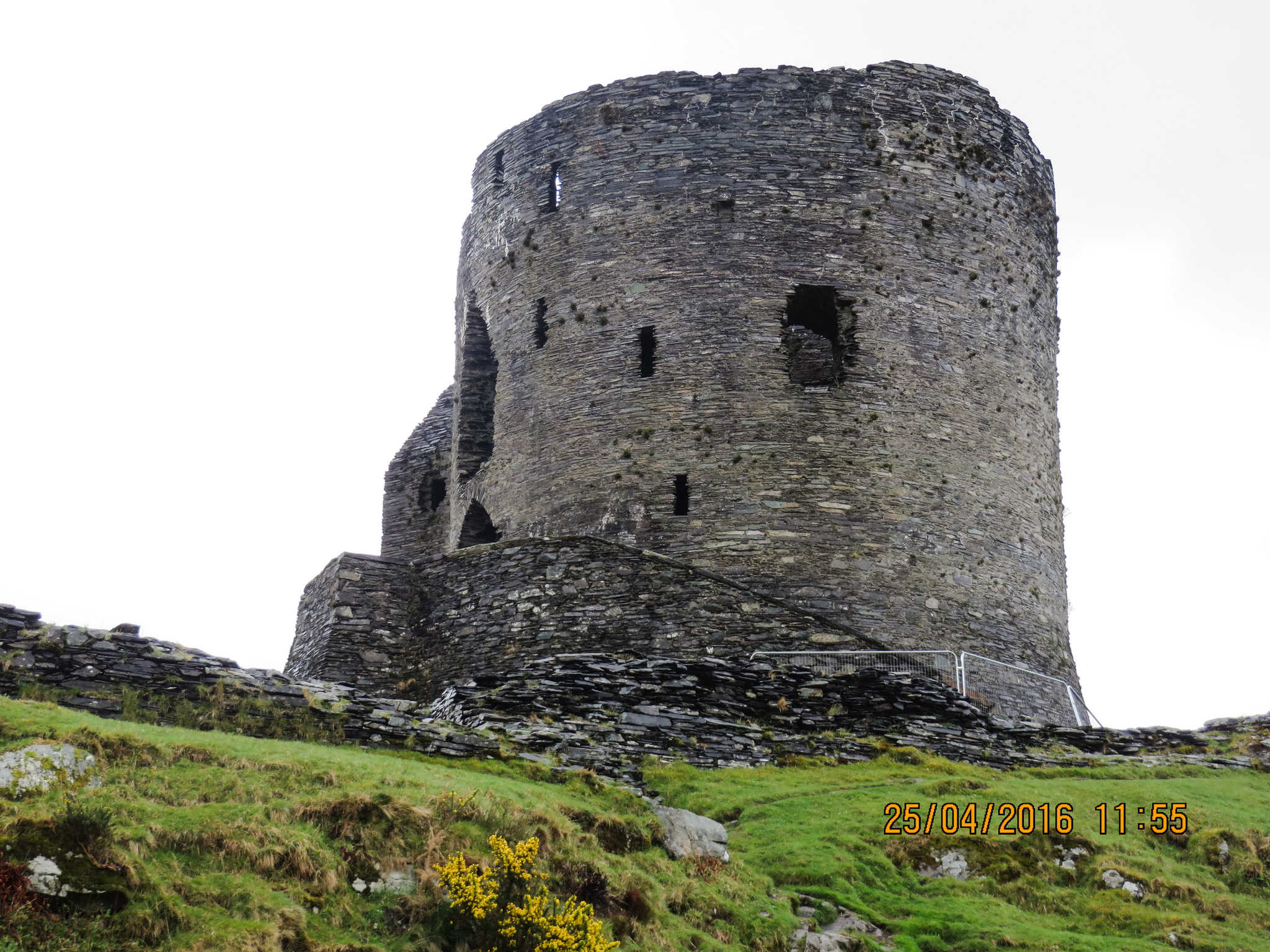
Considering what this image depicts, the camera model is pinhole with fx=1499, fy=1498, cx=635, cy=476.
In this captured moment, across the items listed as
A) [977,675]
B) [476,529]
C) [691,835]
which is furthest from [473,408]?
[691,835]

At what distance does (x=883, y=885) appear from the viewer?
13.1 metres

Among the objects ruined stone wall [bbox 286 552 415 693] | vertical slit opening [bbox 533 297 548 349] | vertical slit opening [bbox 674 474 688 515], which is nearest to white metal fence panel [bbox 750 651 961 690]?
vertical slit opening [bbox 674 474 688 515]

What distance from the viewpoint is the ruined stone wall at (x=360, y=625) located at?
21.5 metres

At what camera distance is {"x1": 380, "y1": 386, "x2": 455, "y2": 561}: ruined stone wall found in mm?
28984

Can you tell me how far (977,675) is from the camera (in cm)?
2253

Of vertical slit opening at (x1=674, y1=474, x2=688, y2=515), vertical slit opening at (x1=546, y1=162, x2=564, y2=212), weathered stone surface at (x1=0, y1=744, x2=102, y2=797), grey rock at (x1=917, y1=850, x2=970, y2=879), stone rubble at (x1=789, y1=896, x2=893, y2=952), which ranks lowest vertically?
stone rubble at (x1=789, y1=896, x2=893, y2=952)

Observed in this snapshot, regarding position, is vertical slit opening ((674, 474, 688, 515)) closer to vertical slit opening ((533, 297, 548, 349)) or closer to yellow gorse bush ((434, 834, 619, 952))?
vertical slit opening ((533, 297, 548, 349))

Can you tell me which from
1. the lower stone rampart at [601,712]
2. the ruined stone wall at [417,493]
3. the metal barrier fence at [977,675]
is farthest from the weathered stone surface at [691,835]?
the ruined stone wall at [417,493]

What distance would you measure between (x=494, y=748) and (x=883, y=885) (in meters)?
4.48

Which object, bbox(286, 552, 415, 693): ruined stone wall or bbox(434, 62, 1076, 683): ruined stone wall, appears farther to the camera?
bbox(434, 62, 1076, 683): ruined stone wall

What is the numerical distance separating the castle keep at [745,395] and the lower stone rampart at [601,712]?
2.05m

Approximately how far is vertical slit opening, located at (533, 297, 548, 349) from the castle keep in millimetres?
86

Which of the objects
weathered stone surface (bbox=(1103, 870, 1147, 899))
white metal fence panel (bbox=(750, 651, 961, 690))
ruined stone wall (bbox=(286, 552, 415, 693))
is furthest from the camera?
ruined stone wall (bbox=(286, 552, 415, 693))

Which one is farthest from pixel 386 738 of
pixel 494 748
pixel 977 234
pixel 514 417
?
pixel 977 234
